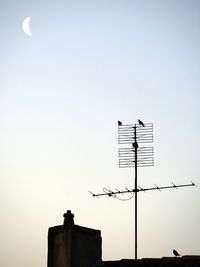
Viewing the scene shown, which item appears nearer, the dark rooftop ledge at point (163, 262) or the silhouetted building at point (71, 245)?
the dark rooftop ledge at point (163, 262)

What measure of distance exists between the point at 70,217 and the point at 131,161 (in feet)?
23.8

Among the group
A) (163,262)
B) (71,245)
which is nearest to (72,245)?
(71,245)

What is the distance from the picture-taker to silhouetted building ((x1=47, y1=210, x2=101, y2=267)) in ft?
29.2

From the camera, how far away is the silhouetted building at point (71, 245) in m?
8.91

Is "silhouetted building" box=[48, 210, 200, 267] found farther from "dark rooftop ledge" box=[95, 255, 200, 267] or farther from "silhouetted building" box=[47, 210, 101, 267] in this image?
"dark rooftop ledge" box=[95, 255, 200, 267]

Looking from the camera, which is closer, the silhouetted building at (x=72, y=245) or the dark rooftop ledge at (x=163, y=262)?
the dark rooftop ledge at (x=163, y=262)

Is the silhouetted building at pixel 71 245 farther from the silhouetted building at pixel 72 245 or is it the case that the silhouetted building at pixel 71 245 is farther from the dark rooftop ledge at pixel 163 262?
the dark rooftop ledge at pixel 163 262

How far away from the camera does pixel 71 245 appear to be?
8.89 m

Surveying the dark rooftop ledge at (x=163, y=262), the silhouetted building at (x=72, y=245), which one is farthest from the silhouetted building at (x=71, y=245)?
the dark rooftop ledge at (x=163, y=262)

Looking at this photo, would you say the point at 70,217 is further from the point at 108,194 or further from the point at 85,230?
the point at 108,194

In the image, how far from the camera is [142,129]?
16.3 meters

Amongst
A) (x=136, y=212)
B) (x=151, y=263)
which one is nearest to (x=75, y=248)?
(x=151, y=263)

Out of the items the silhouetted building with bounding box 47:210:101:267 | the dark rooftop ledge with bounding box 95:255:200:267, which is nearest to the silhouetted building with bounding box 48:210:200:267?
the silhouetted building with bounding box 47:210:101:267

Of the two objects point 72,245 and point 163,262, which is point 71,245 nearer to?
point 72,245
